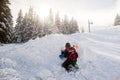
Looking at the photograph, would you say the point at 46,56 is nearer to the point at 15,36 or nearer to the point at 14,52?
the point at 14,52

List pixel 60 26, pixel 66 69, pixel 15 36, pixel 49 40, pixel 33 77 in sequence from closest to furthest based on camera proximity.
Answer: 1. pixel 33 77
2. pixel 66 69
3. pixel 49 40
4. pixel 15 36
5. pixel 60 26

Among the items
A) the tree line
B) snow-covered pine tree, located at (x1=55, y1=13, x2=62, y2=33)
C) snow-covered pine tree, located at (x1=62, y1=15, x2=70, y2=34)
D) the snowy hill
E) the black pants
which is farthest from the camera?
snow-covered pine tree, located at (x1=62, y1=15, x2=70, y2=34)

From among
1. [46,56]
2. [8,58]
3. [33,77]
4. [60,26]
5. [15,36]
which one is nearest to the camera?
[33,77]

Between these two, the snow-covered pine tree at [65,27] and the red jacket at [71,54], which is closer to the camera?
the red jacket at [71,54]

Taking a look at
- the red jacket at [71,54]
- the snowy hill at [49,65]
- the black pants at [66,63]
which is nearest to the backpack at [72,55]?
the red jacket at [71,54]

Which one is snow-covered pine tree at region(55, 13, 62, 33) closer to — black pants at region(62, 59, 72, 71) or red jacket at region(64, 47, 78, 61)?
red jacket at region(64, 47, 78, 61)

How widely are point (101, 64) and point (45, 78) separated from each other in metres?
3.71

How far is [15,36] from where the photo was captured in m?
49.9

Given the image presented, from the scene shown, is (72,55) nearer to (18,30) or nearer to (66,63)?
(66,63)

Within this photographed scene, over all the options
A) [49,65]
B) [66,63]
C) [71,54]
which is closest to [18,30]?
[49,65]

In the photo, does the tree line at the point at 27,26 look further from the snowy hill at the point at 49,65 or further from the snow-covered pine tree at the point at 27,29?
the snowy hill at the point at 49,65

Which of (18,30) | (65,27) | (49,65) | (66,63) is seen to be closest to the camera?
(66,63)

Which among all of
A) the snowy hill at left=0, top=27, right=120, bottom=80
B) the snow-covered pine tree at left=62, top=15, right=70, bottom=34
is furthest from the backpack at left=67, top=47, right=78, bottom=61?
the snow-covered pine tree at left=62, top=15, right=70, bottom=34

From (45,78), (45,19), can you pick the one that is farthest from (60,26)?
(45,78)
